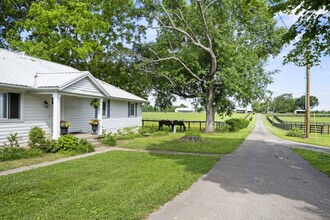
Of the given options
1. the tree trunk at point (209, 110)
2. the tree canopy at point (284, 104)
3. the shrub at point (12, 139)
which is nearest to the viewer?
the shrub at point (12, 139)

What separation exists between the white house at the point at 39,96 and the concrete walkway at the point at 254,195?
8419mm

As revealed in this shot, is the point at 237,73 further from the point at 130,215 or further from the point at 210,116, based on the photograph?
the point at 130,215

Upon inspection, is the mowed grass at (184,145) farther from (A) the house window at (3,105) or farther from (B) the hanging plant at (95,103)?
(A) the house window at (3,105)

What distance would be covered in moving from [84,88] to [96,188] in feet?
30.8

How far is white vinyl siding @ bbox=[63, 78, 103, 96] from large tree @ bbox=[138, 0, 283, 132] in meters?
10.2

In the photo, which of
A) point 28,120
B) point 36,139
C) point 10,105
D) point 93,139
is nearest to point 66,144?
point 36,139

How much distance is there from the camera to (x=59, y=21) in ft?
80.7

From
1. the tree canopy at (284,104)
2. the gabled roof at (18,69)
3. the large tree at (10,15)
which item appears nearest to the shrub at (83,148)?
the gabled roof at (18,69)

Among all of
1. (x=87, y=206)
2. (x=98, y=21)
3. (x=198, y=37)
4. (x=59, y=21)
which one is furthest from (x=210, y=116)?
(x=87, y=206)

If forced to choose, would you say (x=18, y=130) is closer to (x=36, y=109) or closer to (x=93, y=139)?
(x=36, y=109)

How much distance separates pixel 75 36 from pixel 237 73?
55.7 feet

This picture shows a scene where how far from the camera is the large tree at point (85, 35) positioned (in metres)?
24.3

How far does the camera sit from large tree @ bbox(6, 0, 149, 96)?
24.3m

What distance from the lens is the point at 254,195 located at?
5820mm
